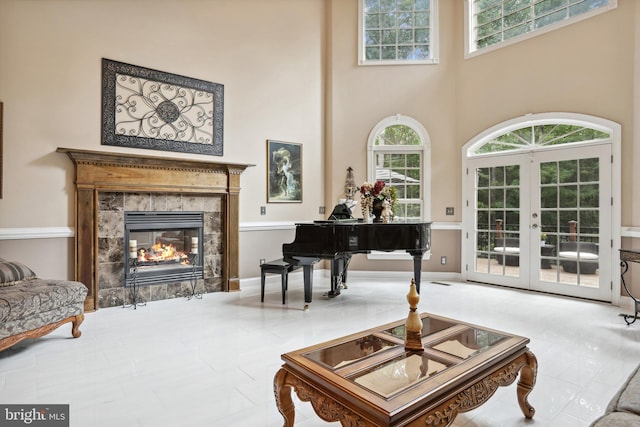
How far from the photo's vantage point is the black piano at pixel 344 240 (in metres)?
3.98

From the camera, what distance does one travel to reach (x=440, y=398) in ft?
4.73

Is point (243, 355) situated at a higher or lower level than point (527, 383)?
lower

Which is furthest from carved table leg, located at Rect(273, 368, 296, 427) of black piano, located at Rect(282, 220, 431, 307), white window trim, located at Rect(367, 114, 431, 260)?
white window trim, located at Rect(367, 114, 431, 260)

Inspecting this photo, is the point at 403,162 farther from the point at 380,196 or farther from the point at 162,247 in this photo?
the point at 162,247

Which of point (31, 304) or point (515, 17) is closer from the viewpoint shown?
point (31, 304)

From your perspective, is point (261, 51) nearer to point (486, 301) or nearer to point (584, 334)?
point (486, 301)

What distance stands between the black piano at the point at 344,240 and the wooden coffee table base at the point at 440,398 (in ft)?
7.37

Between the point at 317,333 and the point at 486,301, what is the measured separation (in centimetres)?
246

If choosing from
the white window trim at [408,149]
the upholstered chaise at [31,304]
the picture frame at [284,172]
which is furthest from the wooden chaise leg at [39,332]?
the white window trim at [408,149]

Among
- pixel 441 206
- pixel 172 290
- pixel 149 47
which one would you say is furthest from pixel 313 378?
pixel 441 206

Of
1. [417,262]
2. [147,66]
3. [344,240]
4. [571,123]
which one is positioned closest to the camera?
[344,240]

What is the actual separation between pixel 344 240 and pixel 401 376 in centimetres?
249

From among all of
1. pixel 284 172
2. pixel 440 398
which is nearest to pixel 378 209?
pixel 284 172

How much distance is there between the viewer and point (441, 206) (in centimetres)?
588
